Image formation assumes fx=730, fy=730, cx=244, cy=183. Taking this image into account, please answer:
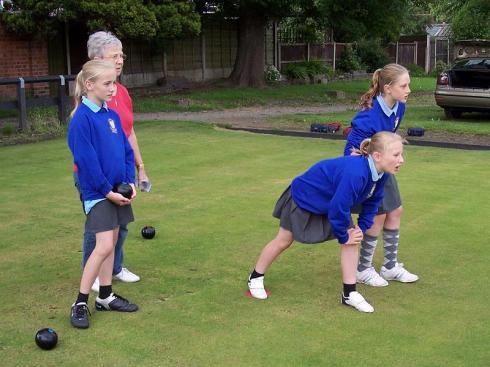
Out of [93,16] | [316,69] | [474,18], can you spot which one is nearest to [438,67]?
[316,69]

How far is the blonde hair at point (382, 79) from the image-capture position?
509 centimetres

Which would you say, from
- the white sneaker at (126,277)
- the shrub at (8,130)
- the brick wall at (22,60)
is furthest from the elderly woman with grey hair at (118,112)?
the brick wall at (22,60)

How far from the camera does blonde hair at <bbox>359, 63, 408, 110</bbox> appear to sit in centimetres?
509

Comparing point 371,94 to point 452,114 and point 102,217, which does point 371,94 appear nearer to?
point 102,217

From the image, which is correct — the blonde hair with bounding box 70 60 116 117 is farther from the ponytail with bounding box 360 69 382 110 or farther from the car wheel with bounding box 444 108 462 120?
the car wheel with bounding box 444 108 462 120

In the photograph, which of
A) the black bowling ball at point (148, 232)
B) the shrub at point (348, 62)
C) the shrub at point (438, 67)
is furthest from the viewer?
the shrub at point (438, 67)

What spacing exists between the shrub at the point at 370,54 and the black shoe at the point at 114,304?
3112cm

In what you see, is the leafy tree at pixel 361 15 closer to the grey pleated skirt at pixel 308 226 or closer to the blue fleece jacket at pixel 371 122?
the blue fleece jacket at pixel 371 122

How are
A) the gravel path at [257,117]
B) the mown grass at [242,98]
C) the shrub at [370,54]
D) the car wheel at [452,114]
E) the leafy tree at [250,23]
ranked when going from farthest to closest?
the shrub at [370,54], the leafy tree at [250,23], the mown grass at [242,98], the car wheel at [452,114], the gravel path at [257,117]

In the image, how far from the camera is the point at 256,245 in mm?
6262

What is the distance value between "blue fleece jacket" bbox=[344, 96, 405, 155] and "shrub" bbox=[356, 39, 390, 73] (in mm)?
30140

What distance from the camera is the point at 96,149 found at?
4391mm

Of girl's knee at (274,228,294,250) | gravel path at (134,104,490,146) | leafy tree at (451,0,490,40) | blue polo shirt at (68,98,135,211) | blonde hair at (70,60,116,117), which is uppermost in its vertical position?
leafy tree at (451,0,490,40)

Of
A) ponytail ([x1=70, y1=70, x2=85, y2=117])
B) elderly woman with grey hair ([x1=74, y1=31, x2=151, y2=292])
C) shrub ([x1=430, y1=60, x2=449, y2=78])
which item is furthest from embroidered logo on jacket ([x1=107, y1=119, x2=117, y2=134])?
shrub ([x1=430, y1=60, x2=449, y2=78])
